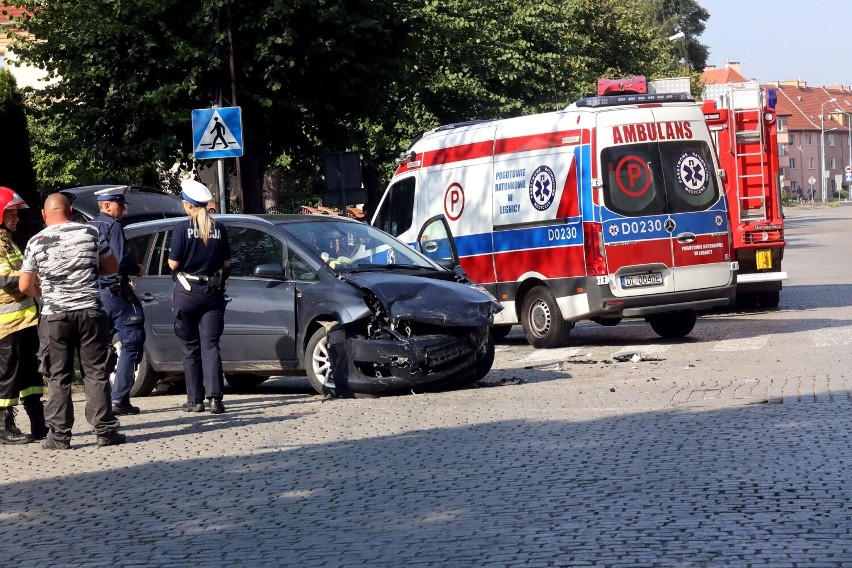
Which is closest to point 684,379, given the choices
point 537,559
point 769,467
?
point 769,467

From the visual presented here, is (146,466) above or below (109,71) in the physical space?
below

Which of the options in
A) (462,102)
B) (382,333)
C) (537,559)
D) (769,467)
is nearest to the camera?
(537,559)

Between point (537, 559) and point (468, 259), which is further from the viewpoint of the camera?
point (468, 259)

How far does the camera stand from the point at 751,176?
2009 cm

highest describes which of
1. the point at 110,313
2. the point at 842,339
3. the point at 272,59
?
the point at 272,59

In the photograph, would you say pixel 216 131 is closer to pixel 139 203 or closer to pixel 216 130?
pixel 216 130

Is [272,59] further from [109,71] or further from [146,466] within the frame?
[146,466]

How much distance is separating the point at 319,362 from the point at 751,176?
32.8 ft

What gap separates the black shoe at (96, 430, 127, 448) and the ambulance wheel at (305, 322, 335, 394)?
2.44 m

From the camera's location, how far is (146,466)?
8859 mm

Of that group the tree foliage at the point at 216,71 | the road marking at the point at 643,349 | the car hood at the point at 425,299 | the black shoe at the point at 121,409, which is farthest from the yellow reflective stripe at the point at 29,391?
the tree foliage at the point at 216,71

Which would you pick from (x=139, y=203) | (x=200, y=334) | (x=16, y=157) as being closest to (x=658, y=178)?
(x=139, y=203)

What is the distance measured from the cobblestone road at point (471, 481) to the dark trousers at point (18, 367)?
1.38 ft

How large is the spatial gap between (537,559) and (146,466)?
3828 mm
